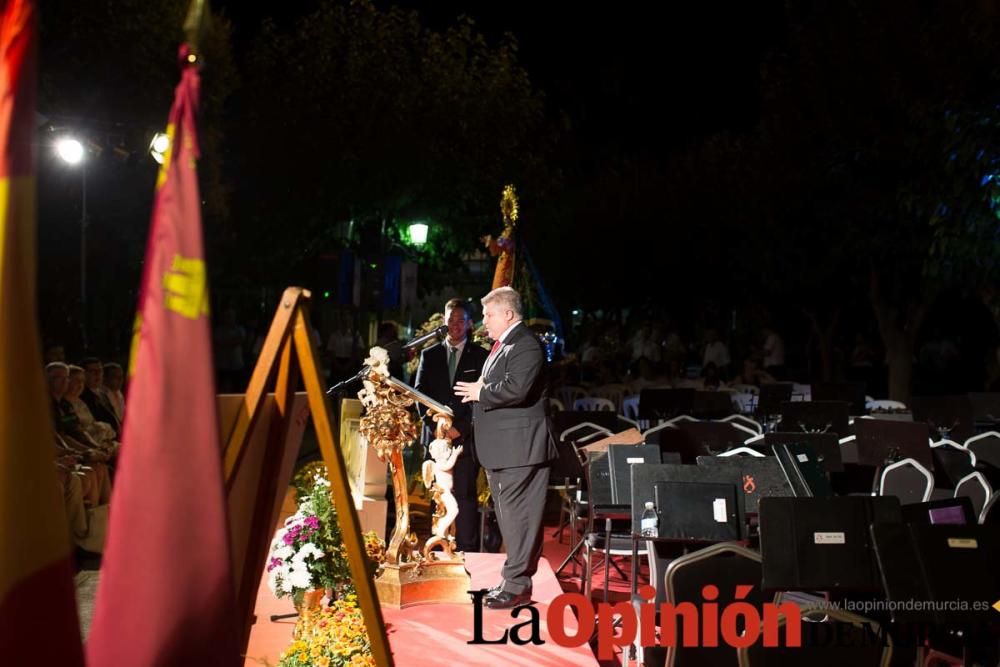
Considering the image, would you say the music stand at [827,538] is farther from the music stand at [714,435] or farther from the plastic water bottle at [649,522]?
the music stand at [714,435]

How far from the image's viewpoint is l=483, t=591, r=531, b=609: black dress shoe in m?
6.78

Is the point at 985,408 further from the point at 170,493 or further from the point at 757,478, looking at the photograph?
the point at 170,493

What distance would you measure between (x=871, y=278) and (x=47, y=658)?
18937 millimetres

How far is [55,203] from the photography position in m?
19.1

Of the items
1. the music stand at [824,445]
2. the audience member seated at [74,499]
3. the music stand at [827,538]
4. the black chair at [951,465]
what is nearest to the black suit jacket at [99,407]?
the audience member seated at [74,499]

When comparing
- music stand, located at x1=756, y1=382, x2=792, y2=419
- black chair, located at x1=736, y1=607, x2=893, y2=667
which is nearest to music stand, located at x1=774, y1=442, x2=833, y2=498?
black chair, located at x1=736, y1=607, x2=893, y2=667

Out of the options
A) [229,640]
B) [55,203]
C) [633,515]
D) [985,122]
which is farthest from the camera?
[55,203]

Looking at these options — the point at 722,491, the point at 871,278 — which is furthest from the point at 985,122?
the point at 871,278

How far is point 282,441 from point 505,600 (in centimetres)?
392

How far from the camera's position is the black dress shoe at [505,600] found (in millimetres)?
6781

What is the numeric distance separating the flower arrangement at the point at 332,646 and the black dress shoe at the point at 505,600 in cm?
198

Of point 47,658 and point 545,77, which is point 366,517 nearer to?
point 47,658

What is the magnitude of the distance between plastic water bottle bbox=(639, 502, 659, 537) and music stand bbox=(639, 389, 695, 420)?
6590 mm

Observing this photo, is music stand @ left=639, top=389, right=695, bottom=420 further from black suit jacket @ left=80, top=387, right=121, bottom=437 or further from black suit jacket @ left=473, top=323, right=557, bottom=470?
black suit jacket @ left=473, top=323, right=557, bottom=470
